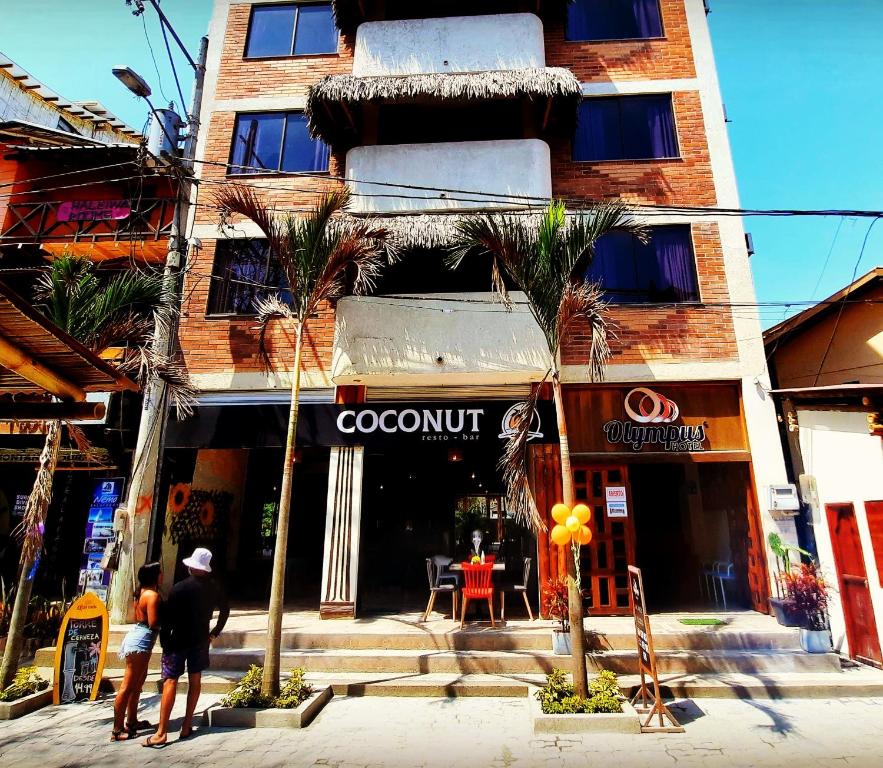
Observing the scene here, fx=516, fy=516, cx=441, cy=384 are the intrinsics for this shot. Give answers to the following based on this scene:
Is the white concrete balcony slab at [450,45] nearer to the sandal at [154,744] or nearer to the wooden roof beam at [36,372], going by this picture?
the wooden roof beam at [36,372]

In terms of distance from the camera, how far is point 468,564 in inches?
325

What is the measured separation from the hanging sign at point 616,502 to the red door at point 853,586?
292cm

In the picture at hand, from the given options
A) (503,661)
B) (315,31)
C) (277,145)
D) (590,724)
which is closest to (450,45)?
(315,31)

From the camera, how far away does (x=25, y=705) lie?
226 inches

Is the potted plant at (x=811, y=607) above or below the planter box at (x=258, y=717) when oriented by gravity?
above

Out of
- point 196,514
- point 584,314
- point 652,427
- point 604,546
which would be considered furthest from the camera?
point 196,514

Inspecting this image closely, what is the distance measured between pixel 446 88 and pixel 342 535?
8554mm

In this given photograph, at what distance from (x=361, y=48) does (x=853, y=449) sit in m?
11.8

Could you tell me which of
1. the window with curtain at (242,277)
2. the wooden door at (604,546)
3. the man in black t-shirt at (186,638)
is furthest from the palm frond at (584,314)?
the window with curtain at (242,277)

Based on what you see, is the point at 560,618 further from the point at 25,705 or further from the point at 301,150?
the point at 301,150

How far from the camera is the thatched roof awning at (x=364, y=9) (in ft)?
37.3

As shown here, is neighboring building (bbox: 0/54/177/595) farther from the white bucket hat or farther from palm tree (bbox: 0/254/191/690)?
the white bucket hat

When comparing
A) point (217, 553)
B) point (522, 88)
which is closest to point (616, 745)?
point (217, 553)

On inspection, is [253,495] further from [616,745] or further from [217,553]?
[616,745]
